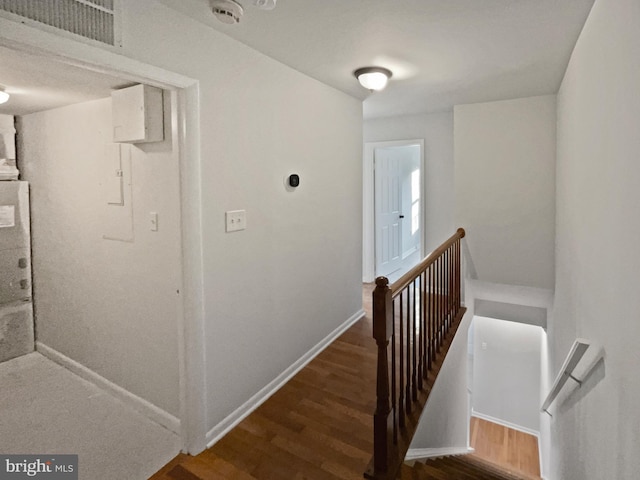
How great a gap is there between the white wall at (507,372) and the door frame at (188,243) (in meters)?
4.72

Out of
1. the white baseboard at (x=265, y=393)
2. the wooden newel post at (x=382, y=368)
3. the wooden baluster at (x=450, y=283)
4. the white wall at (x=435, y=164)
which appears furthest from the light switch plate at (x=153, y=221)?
the white wall at (x=435, y=164)

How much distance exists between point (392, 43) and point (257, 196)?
49.1 inches

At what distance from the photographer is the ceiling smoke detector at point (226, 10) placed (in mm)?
1595

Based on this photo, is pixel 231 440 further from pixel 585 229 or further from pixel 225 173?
pixel 585 229

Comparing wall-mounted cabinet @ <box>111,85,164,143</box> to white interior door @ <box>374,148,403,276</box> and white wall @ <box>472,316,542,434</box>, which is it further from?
white wall @ <box>472,316,542,434</box>

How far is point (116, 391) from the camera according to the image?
245 cm

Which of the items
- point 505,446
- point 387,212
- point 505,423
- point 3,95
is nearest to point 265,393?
point 3,95

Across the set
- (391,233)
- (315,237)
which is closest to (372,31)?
(315,237)

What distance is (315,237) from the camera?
2.96 meters

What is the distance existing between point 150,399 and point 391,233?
409cm

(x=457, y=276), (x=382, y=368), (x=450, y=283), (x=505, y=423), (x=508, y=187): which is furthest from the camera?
(x=505, y=423)

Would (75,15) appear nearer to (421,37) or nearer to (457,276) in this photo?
(421,37)

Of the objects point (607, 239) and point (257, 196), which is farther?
point (257, 196)

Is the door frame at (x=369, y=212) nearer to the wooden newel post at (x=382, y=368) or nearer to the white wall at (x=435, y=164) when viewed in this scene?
the white wall at (x=435, y=164)
